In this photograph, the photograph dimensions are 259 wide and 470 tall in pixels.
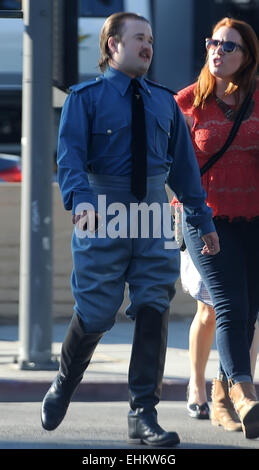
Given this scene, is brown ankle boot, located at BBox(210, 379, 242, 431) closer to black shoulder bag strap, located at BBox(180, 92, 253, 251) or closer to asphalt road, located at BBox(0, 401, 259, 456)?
asphalt road, located at BBox(0, 401, 259, 456)

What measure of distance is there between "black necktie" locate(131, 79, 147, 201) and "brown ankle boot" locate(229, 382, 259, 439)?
95 centimetres

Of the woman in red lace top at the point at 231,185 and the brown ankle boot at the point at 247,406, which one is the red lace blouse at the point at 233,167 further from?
the brown ankle boot at the point at 247,406

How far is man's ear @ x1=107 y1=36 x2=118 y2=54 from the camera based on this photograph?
443 centimetres

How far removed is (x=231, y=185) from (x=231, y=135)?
0.74 ft

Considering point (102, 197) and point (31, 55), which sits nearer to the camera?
point (102, 197)

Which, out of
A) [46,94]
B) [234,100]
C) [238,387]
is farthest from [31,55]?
[238,387]

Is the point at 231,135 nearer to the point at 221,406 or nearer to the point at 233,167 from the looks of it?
the point at 233,167

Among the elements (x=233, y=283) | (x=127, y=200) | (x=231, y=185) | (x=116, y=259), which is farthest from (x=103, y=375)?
(x=127, y=200)

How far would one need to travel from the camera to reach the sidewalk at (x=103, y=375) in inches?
239

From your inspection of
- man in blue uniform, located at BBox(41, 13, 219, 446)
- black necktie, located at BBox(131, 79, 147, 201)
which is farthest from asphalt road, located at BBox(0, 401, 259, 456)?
black necktie, located at BBox(131, 79, 147, 201)

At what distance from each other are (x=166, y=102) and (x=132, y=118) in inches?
9.1

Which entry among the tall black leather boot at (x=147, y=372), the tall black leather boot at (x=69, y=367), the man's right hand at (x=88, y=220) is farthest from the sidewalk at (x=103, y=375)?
the man's right hand at (x=88, y=220)

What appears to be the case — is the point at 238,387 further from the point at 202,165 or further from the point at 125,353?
the point at 125,353

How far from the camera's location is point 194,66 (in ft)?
49.3
